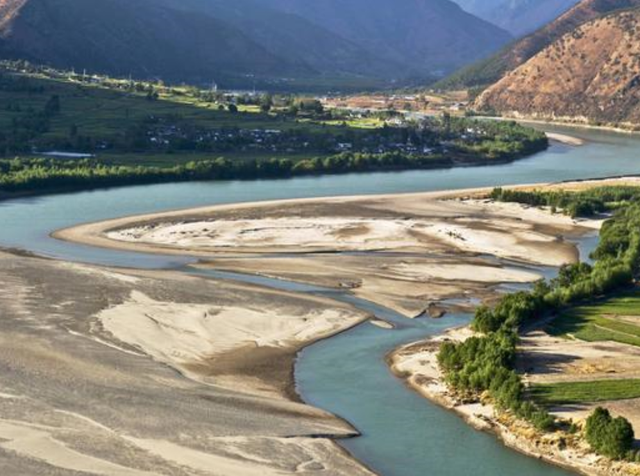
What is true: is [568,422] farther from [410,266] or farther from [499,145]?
[499,145]

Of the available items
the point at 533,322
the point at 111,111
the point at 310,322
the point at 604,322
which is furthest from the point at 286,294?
the point at 111,111

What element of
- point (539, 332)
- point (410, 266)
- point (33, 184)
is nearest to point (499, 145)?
point (33, 184)

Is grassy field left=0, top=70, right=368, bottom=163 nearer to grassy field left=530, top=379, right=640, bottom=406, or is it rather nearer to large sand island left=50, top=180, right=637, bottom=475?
large sand island left=50, top=180, right=637, bottom=475

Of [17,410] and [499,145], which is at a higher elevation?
[499,145]

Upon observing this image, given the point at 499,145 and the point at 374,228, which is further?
the point at 499,145

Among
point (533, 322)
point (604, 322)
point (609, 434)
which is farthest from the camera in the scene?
point (533, 322)

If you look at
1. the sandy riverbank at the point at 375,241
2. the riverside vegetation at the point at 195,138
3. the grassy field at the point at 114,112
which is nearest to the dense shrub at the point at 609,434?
the sandy riverbank at the point at 375,241

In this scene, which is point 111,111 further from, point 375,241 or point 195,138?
point 375,241

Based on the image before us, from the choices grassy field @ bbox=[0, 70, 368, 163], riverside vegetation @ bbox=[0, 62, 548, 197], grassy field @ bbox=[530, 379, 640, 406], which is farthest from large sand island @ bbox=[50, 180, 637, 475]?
grassy field @ bbox=[0, 70, 368, 163]
